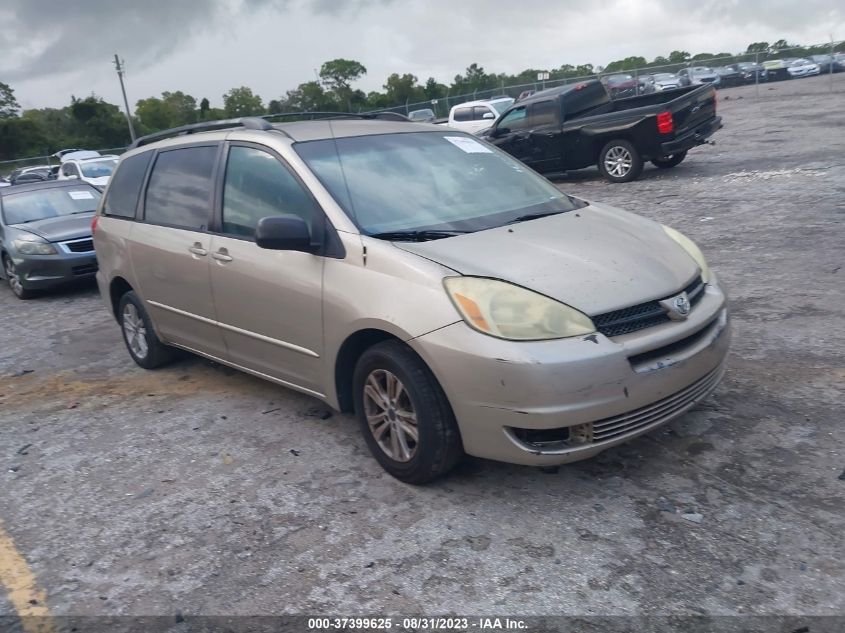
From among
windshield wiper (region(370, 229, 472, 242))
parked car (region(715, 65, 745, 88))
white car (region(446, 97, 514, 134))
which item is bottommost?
windshield wiper (region(370, 229, 472, 242))

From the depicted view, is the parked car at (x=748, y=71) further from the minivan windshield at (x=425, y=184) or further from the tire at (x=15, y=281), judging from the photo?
the minivan windshield at (x=425, y=184)

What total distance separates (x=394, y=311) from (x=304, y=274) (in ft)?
2.57

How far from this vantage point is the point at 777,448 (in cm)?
404

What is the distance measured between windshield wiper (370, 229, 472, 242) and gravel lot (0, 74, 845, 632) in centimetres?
118

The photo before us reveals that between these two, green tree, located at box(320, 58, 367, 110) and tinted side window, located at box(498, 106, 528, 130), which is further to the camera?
green tree, located at box(320, 58, 367, 110)

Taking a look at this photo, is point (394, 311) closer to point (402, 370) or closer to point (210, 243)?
point (402, 370)

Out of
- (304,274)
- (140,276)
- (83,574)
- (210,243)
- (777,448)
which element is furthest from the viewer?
(140,276)

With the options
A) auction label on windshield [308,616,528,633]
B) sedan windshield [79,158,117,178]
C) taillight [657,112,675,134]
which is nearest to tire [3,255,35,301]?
auction label on windshield [308,616,528,633]

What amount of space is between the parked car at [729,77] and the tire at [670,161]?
29977 mm

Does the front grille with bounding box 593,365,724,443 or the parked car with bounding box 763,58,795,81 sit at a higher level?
the parked car with bounding box 763,58,795,81

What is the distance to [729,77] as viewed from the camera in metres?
41.9

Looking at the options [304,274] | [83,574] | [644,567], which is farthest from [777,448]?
[83,574]

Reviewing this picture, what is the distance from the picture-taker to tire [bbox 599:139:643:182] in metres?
13.6

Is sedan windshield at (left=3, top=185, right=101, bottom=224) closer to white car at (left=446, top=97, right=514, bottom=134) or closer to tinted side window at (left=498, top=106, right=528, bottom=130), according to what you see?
tinted side window at (left=498, top=106, right=528, bottom=130)
